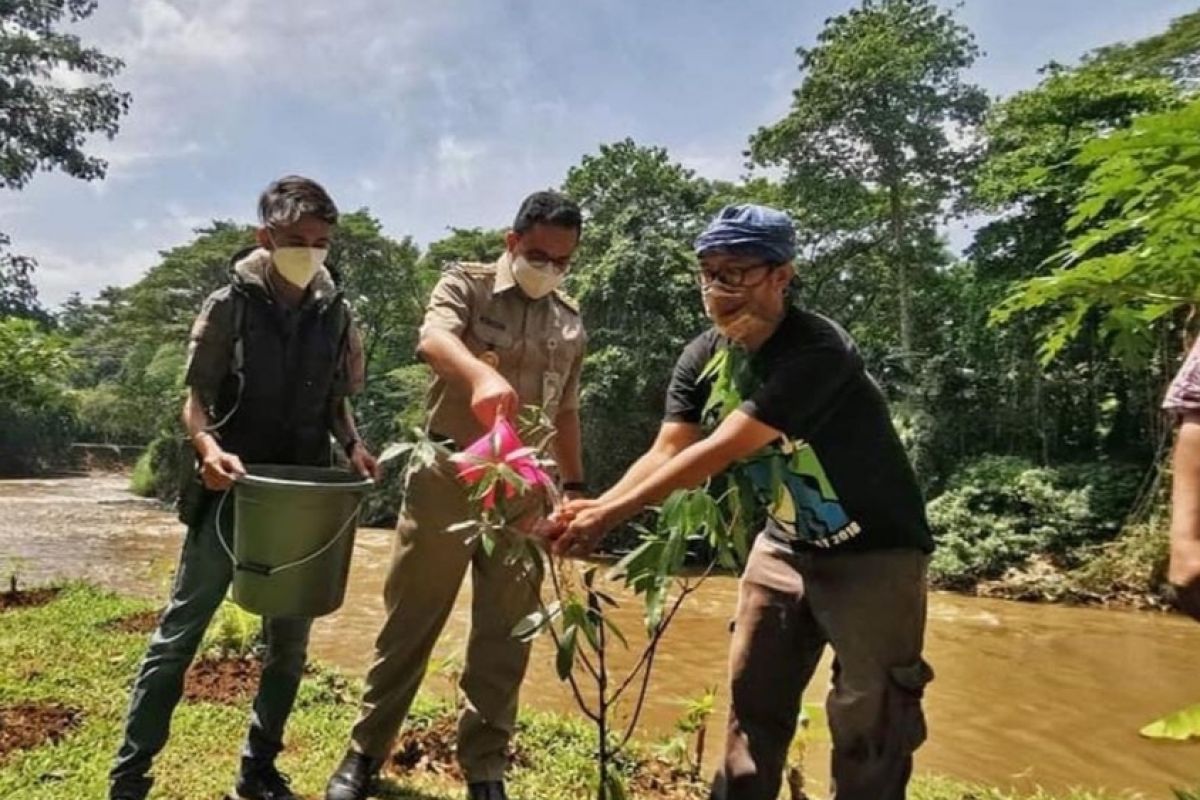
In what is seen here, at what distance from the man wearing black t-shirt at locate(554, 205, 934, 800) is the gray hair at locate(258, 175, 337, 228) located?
108 centimetres

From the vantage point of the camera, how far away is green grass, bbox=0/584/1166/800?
2453mm

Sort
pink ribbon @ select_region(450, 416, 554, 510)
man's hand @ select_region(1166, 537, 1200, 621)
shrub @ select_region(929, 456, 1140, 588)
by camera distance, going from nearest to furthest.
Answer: man's hand @ select_region(1166, 537, 1200, 621) < pink ribbon @ select_region(450, 416, 554, 510) < shrub @ select_region(929, 456, 1140, 588)

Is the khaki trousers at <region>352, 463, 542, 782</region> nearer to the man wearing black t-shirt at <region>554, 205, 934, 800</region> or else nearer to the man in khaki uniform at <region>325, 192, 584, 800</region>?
the man in khaki uniform at <region>325, 192, 584, 800</region>

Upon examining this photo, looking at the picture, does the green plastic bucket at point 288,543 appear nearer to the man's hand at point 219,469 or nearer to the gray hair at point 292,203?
the man's hand at point 219,469

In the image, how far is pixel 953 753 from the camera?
16.4 ft

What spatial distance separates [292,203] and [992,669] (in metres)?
7.60

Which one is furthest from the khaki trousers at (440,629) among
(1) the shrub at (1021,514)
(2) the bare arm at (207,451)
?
(1) the shrub at (1021,514)

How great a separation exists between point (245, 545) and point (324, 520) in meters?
0.18

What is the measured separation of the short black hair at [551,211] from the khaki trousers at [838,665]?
3.25ft

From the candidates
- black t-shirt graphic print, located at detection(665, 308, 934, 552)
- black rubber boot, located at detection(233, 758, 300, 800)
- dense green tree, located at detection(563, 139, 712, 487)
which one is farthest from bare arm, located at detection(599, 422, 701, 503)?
dense green tree, located at detection(563, 139, 712, 487)

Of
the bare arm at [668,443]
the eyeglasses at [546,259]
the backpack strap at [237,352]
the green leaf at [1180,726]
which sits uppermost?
→ the eyeglasses at [546,259]

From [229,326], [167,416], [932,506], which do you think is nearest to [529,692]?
[229,326]

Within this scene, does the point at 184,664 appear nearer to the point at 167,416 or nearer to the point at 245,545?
the point at 245,545

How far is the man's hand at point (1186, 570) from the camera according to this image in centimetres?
127
